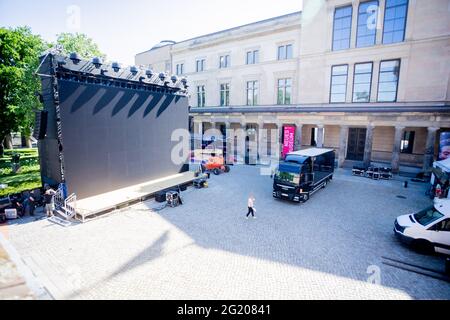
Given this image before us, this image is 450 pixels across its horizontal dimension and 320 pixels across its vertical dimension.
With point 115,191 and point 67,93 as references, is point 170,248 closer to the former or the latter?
point 115,191

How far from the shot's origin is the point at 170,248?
416 inches

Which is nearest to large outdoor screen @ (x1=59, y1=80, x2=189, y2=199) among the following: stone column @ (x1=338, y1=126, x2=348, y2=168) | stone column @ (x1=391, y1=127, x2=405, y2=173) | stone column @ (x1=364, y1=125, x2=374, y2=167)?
stone column @ (x1=338, y1=126, x2=348, y2=168)

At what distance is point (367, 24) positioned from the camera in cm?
2486

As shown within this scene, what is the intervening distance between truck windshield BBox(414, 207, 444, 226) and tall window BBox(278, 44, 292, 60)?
24480 millimetres

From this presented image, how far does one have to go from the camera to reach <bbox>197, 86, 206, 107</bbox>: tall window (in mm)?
39062

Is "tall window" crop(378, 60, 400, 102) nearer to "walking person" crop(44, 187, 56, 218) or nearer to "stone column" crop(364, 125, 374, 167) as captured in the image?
"stone column" crop(364, 125, 374, 167)

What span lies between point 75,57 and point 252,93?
2356 centimetres

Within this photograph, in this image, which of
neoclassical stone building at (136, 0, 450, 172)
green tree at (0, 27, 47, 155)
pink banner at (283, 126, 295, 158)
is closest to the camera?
neoclassical stone building at (136, 0, 450, 172)

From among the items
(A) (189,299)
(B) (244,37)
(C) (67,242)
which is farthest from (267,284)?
(B) (244,37)

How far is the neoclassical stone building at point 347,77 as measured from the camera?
73.5 ft

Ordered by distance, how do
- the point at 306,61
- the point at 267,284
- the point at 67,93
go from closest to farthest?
the point at 267,284, the point at 67,93, the point at 306,61

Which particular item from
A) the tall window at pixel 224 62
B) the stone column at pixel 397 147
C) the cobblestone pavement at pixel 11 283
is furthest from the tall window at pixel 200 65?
the cobblestone pavement at pixel 11 283

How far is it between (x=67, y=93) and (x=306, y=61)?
24.9 metres

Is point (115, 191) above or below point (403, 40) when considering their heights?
below
